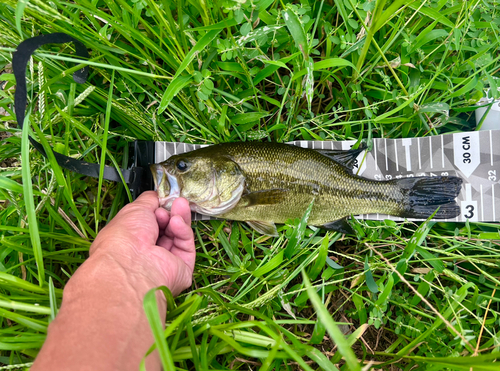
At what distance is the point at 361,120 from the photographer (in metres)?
2.84

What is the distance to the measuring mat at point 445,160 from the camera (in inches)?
113

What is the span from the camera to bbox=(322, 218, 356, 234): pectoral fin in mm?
2816

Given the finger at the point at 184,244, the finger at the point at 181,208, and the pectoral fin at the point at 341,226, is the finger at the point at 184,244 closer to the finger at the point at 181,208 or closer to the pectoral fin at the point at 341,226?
the finger at the point at 181,208

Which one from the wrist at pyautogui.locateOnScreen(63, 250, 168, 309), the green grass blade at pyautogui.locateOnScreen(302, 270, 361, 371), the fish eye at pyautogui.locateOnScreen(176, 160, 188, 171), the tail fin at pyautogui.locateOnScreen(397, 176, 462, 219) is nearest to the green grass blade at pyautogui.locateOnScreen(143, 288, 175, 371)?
the wrist at pyautogui.locateOnScreen(63, 250, 168, 309)

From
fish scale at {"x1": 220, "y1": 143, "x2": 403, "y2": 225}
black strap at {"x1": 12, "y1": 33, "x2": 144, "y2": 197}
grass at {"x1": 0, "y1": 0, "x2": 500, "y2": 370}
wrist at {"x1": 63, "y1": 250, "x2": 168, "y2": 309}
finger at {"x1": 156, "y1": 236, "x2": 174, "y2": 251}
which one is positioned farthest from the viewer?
fish scale at {"x1": 220, "y1": 143, "x2": 403, "y2": 225}

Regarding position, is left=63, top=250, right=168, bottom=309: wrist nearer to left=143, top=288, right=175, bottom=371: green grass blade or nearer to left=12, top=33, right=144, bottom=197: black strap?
left=143, top=288, right=175, bottom=371: green grass blade

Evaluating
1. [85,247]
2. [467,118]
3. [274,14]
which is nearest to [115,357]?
[85,247]

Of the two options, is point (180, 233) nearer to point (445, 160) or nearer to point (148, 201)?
point (148, 201)

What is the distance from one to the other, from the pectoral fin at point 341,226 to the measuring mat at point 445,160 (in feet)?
0.88

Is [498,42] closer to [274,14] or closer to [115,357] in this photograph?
[274,14]

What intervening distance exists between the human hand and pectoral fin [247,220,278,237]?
0.62 m

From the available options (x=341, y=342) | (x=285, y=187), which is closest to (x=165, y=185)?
(x=285, y=187)

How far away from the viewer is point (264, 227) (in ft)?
9.32

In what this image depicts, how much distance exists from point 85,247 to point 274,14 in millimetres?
2452
